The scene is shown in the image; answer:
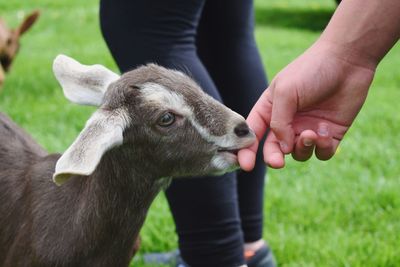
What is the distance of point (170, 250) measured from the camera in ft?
10.2

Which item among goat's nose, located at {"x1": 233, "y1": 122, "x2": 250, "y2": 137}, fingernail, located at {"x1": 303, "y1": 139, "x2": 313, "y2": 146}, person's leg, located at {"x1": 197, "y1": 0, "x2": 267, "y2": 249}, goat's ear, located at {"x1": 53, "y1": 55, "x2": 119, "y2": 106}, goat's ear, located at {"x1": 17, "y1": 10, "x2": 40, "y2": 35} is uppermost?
fingernail, located at {"x1": 303, "y1": 139, "x2": 313, "y2": 146}

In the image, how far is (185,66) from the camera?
2.44m

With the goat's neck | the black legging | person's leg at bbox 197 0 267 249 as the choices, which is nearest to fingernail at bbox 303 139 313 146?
the goat's neck

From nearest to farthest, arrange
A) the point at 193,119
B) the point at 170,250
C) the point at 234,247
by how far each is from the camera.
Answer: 1. the point at 193,119
2. the point at 234,247
3. the point at 170,250

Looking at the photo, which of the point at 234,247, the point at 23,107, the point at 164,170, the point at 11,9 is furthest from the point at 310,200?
the point at 11,9

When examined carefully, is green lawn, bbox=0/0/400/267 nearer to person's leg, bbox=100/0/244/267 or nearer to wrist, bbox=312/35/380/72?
person's leg, bbox=100/0/244/267

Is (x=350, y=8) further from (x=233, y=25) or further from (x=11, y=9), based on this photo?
Answer: (x=11, y=9)

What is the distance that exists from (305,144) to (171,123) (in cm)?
38

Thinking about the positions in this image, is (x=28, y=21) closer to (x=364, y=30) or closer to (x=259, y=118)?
(x=259, y=118)

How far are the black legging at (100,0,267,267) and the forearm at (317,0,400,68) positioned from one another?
649mm

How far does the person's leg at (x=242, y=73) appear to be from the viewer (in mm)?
2873

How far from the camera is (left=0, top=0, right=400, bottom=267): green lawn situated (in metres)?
3.04


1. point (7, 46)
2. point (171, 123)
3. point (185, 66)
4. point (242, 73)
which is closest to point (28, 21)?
point (7, 46)

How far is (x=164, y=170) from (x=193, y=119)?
0.19 metres
